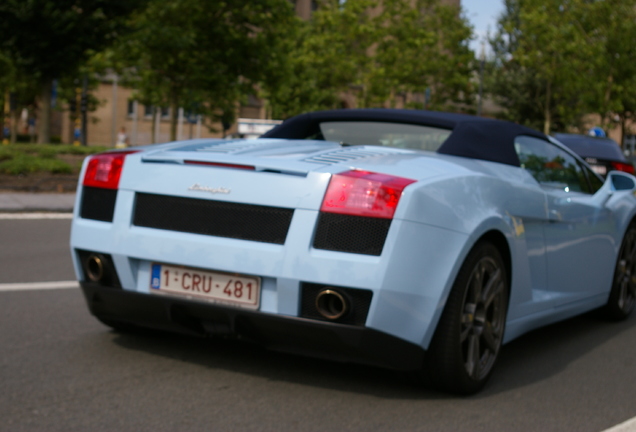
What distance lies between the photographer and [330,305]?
3828 millimetres

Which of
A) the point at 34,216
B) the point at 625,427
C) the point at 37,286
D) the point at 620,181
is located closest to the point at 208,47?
the point at 34,216

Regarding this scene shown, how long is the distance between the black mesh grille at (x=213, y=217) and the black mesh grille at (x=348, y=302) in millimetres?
239

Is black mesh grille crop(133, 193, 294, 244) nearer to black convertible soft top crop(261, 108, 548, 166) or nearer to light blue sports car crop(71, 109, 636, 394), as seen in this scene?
light blue sports car crop(71, 109, 636, 394)

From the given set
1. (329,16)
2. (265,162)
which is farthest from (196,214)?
(329,16)

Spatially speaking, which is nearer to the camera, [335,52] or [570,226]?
[570,226]

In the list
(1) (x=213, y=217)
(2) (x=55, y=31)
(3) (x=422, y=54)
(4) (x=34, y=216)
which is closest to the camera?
(1) (x=213, y=217)

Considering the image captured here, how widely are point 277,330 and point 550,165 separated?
225 cm

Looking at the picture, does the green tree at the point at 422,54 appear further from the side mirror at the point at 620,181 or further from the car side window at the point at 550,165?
the car side window at the point at 550,165

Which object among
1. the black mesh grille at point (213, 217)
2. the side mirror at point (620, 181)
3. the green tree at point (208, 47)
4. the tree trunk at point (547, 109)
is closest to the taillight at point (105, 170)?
the black mesh grille at point (213, 217)

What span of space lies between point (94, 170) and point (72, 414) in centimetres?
129

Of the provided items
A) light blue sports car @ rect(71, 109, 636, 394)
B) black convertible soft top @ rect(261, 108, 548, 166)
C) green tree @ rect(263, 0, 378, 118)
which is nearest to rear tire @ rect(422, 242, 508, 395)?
light blue sports car @ rect(71, 109, 636, 394)

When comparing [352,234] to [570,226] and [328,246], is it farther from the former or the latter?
[570,226]

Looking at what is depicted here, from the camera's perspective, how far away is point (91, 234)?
4344mm

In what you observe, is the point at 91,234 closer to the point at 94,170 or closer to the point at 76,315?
the point at 94,170
